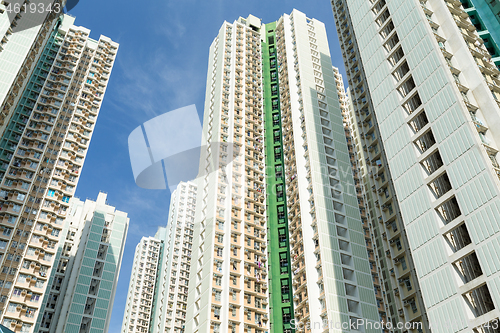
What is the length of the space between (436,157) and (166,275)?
60370 mm

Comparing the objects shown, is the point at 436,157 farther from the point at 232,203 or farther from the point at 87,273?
the point at 87,273

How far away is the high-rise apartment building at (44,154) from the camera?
1965 inches

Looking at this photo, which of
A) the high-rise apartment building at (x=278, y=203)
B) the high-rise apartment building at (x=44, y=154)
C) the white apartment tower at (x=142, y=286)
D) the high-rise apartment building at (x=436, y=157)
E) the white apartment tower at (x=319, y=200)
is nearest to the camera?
the high-rise apartment building at (x=436, y=157)

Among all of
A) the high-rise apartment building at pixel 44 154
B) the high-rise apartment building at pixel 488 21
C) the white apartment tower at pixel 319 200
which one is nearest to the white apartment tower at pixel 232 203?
the white apartment tower at pixel 319 200

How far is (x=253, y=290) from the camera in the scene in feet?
160

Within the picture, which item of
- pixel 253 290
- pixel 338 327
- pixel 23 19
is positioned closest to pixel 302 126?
pixel 253 290

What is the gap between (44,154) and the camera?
5847 centimetres

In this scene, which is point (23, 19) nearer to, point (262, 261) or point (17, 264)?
point (17, 264)

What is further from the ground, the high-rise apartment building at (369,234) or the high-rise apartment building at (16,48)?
the high-rise apartment building at (16,48)

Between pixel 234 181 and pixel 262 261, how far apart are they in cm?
1065

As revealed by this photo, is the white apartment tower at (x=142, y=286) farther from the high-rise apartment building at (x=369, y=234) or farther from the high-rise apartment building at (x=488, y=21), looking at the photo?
the high-rise apartment building at (x=488, y=21)

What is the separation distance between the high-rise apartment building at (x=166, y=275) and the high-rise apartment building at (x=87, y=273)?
11.0 metres

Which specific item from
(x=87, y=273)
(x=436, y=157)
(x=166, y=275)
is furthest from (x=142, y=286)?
(x=436, y=157)

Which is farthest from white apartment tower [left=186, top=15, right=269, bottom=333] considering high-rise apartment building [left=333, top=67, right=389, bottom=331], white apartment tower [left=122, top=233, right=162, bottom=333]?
white apartment tower [left=122, top=233, right=162, bottom=333]
